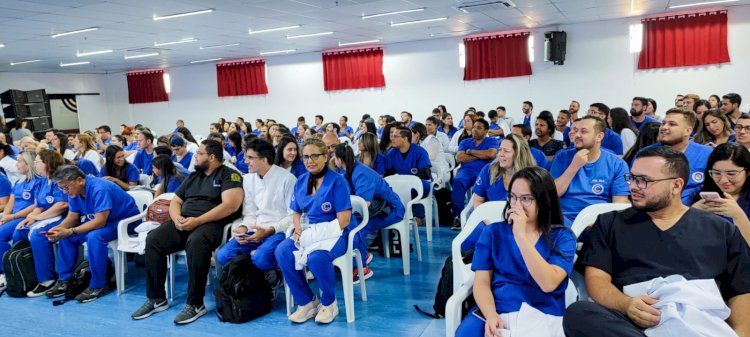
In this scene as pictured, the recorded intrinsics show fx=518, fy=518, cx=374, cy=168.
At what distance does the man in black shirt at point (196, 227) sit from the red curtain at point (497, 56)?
8.76m

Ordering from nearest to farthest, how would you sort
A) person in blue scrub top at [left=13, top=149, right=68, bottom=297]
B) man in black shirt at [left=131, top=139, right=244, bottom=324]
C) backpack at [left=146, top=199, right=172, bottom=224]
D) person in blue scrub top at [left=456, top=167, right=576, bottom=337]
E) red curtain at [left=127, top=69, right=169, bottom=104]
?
person in blue scrub top at [left=456, top=167, right=576, bottom=337]
man in black shirt at [left=131, top=139, right=244, bottom=324]
backpack at [left=146, top=199, right=172, bottom=224]
person in blue scrub top at [left=13, top=149, right=68, bottom=297]
red curtain at [left=127, top=69, right=169, bottom=104]

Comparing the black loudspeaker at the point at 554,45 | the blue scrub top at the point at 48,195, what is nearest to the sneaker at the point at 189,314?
the blue scrub top at the point at 48,195

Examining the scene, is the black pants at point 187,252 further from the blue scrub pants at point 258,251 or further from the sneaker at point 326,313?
the sneaker at point 326,313

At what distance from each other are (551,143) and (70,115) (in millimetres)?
16385

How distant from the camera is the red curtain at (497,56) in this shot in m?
11.1

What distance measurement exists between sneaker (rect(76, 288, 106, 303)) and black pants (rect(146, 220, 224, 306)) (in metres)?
0.61

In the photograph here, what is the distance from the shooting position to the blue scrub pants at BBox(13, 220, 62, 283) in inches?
160

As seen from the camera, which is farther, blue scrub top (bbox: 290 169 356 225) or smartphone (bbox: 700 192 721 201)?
blue scrub top (bbox: 290 169 356 225)

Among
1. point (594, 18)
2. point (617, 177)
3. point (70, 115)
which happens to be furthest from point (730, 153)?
point (70, 115)

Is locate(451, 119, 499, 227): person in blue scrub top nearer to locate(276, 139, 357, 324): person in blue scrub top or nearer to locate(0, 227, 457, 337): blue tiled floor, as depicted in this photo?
locate(0, 227, 457, 337): blue tiled floor

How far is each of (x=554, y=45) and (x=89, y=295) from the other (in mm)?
9227

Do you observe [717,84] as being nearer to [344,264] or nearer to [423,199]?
[423,199]

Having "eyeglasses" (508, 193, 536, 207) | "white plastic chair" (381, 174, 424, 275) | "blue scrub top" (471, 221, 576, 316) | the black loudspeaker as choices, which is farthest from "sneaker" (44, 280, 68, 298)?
the black loudspeaker

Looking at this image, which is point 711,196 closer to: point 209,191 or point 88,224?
point 209,191
